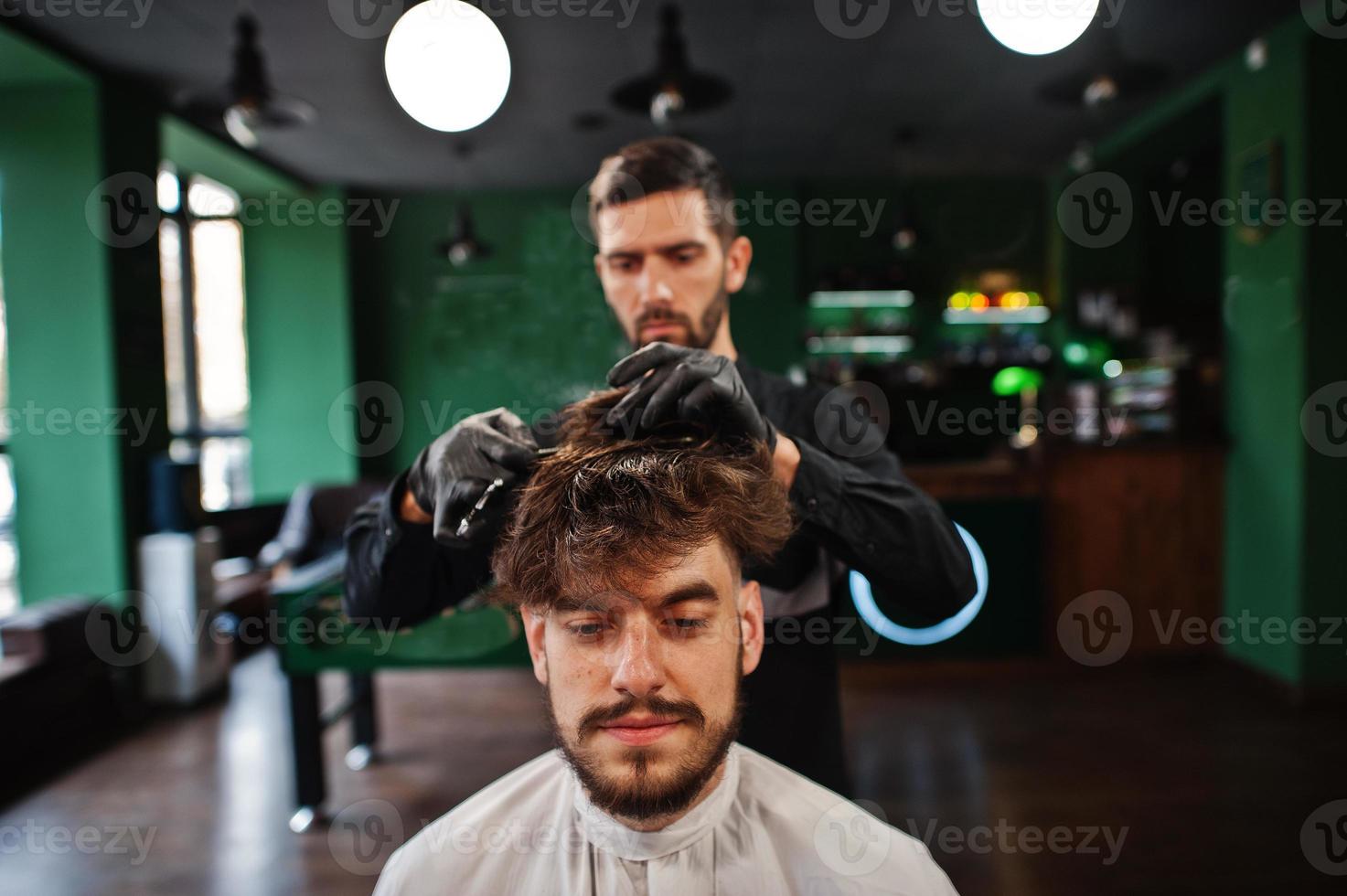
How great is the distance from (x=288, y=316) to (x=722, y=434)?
4.95 meters

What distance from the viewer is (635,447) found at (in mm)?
931

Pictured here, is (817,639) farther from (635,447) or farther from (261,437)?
(261,437)

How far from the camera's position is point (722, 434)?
0.93 meters

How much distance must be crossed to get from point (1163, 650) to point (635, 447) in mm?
4378

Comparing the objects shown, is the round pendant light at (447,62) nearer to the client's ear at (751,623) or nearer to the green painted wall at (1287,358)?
the client's ear at (751,623)

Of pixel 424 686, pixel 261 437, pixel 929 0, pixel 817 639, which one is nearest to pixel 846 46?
pixel 929 0

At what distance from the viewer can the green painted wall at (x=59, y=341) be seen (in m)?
3.69

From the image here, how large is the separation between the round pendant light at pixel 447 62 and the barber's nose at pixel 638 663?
154cm
